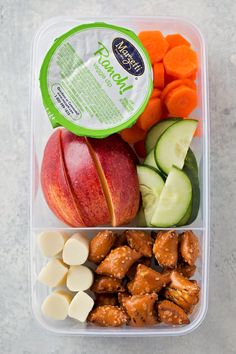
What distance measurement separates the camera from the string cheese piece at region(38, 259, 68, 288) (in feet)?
4.02

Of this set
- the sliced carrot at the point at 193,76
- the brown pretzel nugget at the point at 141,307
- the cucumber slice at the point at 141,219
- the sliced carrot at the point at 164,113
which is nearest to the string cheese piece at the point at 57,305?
the brown pretzel nugget at the point at 141,307

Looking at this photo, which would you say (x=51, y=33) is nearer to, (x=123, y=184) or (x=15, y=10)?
(x=15, y=10)

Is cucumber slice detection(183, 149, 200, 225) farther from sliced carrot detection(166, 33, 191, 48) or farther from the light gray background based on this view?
sliced carrot detection(166, 33, 191, 48)

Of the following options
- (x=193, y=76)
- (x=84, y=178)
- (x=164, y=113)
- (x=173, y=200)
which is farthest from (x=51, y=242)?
(x=193, y=76)

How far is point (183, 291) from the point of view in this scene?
3.96 feet

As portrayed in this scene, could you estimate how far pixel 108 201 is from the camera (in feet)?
4.02

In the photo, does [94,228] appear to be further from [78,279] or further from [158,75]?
[158,75]

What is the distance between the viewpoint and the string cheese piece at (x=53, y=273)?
1.22m

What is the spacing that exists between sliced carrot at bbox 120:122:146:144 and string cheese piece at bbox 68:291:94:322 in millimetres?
352

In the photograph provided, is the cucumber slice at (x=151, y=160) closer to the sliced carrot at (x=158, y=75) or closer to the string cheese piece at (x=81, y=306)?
the sliced carrot at (x=158, y=75)

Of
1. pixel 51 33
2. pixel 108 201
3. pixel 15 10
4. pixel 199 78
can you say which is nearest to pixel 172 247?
pixel 108 201

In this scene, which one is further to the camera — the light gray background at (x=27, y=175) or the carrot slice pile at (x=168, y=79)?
the light gray background at (x=27, y=175)

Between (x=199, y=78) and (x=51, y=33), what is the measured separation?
351 millimetres

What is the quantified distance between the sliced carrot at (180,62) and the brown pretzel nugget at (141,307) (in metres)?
0.48
